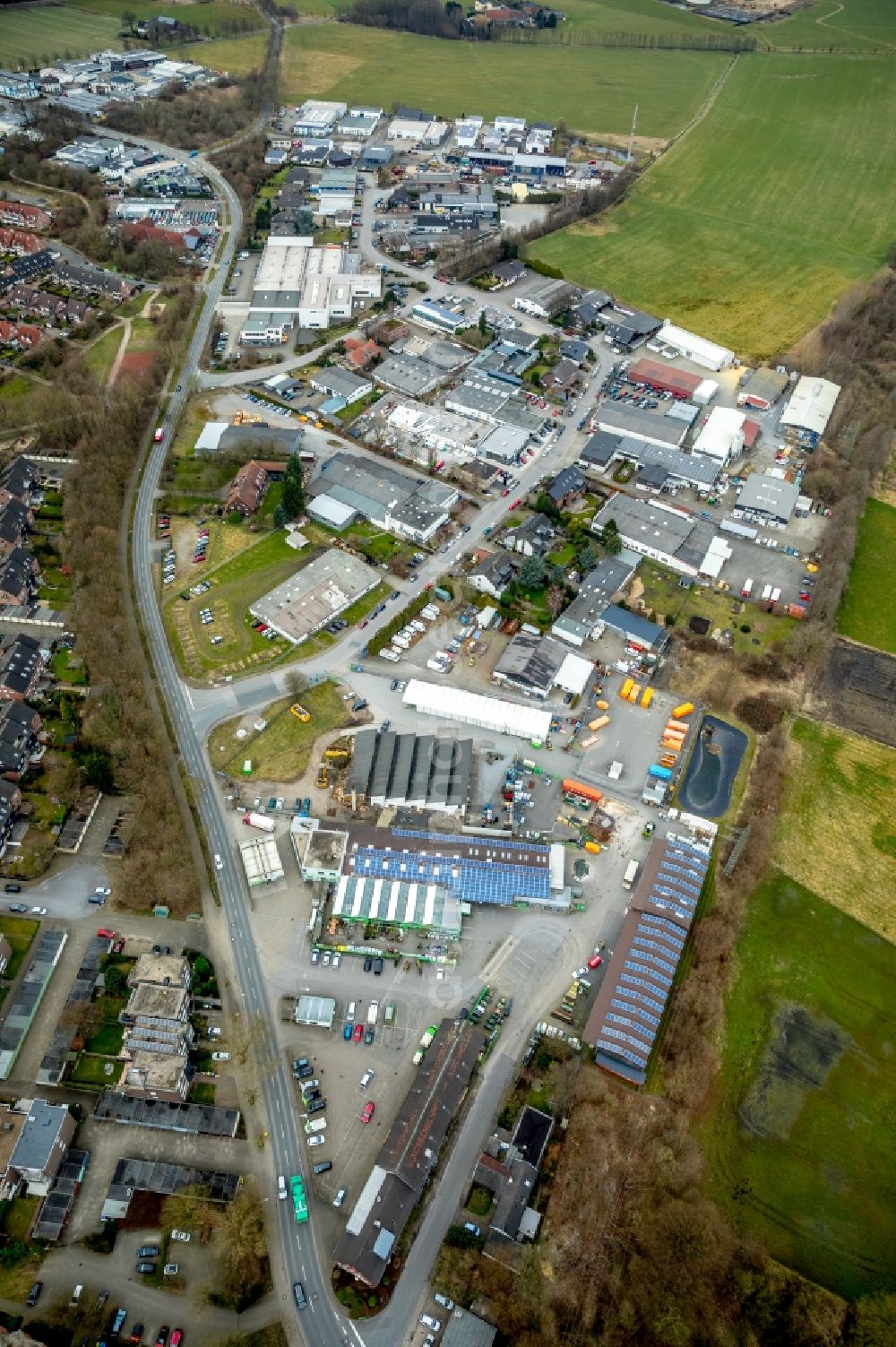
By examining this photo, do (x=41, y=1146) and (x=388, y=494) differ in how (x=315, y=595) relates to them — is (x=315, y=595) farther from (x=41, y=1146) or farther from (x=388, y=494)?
(x=41, y=1146)

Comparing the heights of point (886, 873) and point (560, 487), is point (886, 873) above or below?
below

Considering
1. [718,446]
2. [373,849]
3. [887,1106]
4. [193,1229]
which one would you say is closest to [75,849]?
[373,849]

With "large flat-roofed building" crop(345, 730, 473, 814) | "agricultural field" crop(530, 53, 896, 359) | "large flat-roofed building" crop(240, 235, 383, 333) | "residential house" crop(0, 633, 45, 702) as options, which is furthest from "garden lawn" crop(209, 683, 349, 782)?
"agricultural field" crop(530, 53, 896, 359)

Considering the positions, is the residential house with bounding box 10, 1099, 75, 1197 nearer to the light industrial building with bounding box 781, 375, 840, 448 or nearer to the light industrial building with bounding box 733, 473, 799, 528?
the light industrial building with bounding box 733, 473, 799, 528

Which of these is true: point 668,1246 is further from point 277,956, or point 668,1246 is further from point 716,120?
point 716,120

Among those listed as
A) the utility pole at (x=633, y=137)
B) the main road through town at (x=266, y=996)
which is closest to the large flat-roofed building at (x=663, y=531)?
the main road through town at (x=266, y=996)

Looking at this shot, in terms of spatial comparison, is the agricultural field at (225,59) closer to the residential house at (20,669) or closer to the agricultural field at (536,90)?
the agricultural field at (536,90)
